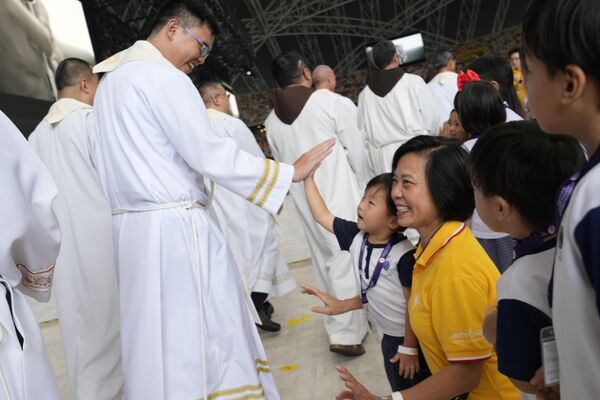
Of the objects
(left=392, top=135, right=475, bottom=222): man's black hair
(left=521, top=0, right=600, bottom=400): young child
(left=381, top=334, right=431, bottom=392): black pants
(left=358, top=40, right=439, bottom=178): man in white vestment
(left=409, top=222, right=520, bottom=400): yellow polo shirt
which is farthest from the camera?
(left=358, top=40, right=439, bottom=178): man in white vestment

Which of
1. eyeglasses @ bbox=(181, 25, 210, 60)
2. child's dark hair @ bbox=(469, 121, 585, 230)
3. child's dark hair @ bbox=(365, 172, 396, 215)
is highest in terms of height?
eyeglasses @ bbox=(181, 25, 210, 60)

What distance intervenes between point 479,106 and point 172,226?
127 cm

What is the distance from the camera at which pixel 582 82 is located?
0.65m

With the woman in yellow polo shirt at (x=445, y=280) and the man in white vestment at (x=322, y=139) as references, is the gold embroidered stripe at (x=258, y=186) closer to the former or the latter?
the woman in yellow polo shirt at (x=445, y=280)

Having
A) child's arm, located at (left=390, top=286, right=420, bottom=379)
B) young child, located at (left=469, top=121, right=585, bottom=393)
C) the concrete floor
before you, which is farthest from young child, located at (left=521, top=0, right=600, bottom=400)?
the concrete floor

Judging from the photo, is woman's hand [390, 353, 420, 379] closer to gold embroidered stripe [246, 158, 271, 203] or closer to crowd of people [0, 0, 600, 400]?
crowd of people [0, 0, 600, 400]

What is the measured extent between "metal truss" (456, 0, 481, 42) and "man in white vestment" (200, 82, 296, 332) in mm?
15314

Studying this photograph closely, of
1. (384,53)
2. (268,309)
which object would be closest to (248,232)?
(268,309)

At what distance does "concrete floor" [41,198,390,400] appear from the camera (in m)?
2.41

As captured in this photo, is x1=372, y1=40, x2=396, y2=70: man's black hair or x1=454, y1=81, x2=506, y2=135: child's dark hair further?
x1=372, y1=40, x2=396, y2=70: man's black hair

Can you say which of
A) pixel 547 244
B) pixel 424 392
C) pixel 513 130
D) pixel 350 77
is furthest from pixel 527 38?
pixel 350 77

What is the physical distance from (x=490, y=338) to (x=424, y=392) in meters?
0.24

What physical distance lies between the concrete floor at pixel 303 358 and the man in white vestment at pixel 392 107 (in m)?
1.21

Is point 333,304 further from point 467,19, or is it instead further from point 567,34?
point 467,19
